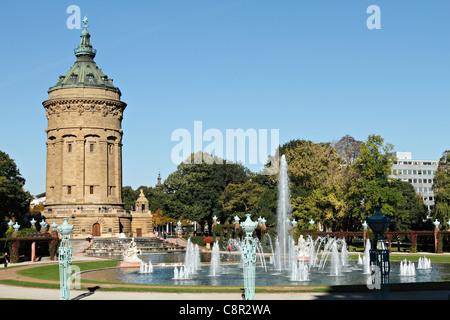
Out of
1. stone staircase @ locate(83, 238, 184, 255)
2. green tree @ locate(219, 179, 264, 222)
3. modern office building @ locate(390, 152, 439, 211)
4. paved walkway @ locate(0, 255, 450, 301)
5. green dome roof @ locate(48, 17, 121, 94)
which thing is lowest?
stone staircase @ locate(83, 238, 184, 255)

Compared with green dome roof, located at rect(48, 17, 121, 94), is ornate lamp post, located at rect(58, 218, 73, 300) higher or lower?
lower

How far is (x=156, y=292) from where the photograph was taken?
23.8 metres

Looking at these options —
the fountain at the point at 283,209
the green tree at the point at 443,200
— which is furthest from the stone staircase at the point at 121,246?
the green tree at the point at 443,200

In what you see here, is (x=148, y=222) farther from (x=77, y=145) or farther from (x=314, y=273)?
(x=314, y=273)

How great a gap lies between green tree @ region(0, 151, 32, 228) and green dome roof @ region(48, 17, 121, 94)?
13965 millimetres

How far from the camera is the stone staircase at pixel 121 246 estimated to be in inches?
2454

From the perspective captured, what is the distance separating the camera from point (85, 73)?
282 feet

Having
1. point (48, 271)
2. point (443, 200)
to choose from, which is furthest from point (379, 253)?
point (443, 200)

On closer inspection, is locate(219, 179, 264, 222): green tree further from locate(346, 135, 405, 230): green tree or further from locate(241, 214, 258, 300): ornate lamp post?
locate(241, 214, 258, 300): ornate lamp post

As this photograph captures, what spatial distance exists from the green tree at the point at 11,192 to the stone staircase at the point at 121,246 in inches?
623

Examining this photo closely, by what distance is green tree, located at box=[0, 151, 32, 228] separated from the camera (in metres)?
77.8

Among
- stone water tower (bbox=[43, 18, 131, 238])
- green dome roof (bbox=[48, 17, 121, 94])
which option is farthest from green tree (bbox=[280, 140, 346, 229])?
green dome roof (bbox=[48, 17, 121, 94])

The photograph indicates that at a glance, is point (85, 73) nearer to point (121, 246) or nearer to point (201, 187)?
point (201, 187)
